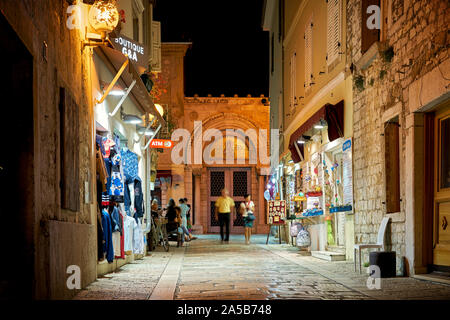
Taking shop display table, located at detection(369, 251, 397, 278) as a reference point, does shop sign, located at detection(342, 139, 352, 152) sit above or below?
above

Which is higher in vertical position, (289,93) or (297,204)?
(289,93)

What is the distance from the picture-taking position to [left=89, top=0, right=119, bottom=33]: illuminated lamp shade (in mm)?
8094

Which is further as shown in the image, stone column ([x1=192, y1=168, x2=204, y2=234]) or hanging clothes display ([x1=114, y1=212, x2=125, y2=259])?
stone column ([x1=192, y1=168, x2=204, y2=234])

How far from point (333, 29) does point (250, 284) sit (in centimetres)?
750

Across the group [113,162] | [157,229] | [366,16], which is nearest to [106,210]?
[113,162]

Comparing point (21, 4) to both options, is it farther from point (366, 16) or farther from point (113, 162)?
point (366, 16)

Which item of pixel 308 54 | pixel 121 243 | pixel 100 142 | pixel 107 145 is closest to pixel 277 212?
pixel 308 54

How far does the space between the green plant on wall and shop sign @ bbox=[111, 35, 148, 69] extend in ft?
13.9

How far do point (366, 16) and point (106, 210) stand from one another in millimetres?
5785

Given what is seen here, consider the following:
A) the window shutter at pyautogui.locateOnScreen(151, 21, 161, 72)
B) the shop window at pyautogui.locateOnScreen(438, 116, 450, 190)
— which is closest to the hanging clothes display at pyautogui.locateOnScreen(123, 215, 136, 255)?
the shop window at pyautogui.locateOnScreen(438, 116, 450, 190)

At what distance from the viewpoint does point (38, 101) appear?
5.63m

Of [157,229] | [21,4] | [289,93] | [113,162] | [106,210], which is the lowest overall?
[157,229]

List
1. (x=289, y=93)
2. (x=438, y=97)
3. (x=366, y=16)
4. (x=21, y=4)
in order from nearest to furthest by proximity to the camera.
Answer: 1. (x=21, y=4)
2. (x=438, y=97)
3. (x=366, y=16)
4. (x=289, y=93)

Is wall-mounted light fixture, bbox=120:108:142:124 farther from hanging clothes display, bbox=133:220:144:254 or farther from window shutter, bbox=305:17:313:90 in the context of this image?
window shutter, bbox=305:17:313:90
